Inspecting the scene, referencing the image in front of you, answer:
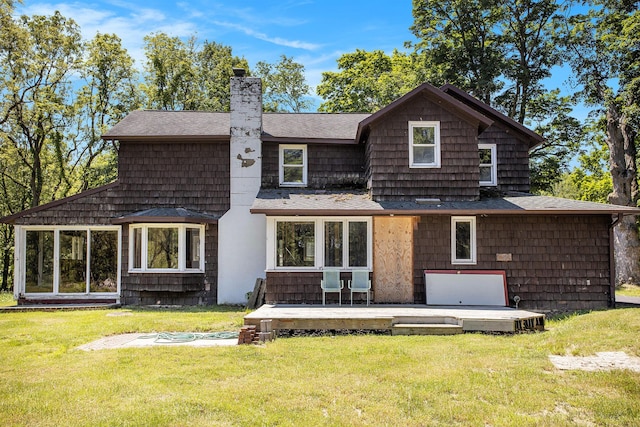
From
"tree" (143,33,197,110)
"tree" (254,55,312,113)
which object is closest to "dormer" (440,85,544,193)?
"tree" (143,33,197,110)

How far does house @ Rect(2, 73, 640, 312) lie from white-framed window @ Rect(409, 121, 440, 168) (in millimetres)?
37

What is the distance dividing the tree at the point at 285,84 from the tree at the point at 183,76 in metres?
3.84

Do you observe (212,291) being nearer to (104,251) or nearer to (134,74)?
(104,251)

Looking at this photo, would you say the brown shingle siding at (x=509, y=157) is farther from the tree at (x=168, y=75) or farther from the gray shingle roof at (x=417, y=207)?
the tree at (x=168, y=75)

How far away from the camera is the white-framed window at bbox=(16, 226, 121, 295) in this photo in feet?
50.4

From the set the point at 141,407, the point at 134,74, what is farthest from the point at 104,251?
the point at 134,74

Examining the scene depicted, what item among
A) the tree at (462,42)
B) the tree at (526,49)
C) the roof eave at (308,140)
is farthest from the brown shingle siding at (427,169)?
the tree at (526,49)

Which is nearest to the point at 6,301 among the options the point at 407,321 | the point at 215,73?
the point at 407,321

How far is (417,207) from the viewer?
1290 centimetres

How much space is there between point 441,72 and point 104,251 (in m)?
17.2

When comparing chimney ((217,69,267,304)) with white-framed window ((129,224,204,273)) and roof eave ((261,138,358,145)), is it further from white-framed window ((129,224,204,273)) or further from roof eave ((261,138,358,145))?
white-framed window ((129,224,204,273))

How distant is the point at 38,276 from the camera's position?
1541 cm

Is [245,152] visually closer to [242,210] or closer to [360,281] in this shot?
[242,210]

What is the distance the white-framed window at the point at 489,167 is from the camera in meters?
15.8
